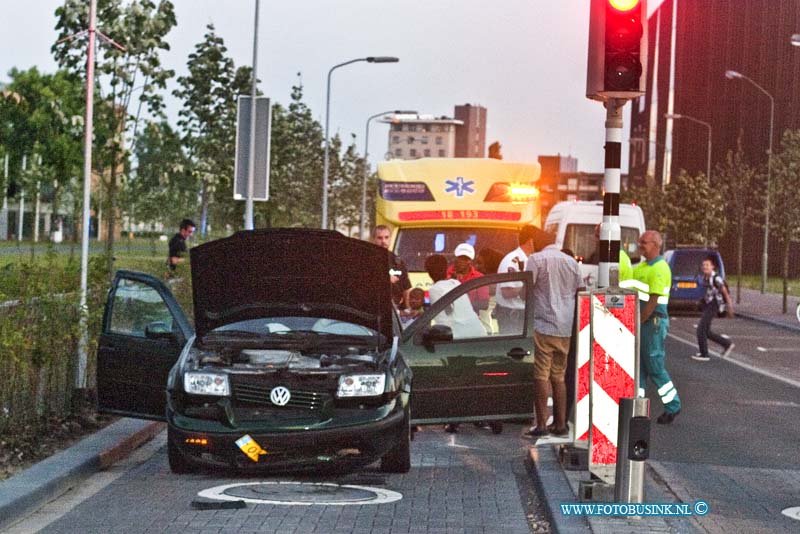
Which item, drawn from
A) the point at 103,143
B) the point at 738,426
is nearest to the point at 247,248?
the point at 738,426

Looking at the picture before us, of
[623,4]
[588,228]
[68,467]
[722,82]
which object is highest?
[722,82]

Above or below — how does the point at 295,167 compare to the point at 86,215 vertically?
above

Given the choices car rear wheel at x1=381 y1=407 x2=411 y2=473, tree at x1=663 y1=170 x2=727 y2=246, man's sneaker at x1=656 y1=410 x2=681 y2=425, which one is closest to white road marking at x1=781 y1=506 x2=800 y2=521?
car rear wheel at x1=381 y1=407 x2=411 y2=473

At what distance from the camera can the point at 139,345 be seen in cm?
1080

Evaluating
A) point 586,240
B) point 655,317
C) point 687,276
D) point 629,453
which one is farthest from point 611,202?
point 687,276

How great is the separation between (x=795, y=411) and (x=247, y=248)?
7624 mm

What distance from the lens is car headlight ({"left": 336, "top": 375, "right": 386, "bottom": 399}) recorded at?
9359mm

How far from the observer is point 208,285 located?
33.9 feet

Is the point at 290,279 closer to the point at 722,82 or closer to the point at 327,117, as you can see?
the point at 327,117

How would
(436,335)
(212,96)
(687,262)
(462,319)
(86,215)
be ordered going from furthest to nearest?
(687,262) < (212,96) < (86,215) < (462,319) < (436,335)

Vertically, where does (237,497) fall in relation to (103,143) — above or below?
below

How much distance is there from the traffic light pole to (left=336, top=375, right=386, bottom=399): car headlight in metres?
1.58

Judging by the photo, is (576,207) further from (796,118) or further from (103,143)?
(796,118)

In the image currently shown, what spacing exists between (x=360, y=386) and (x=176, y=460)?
1332 mm
